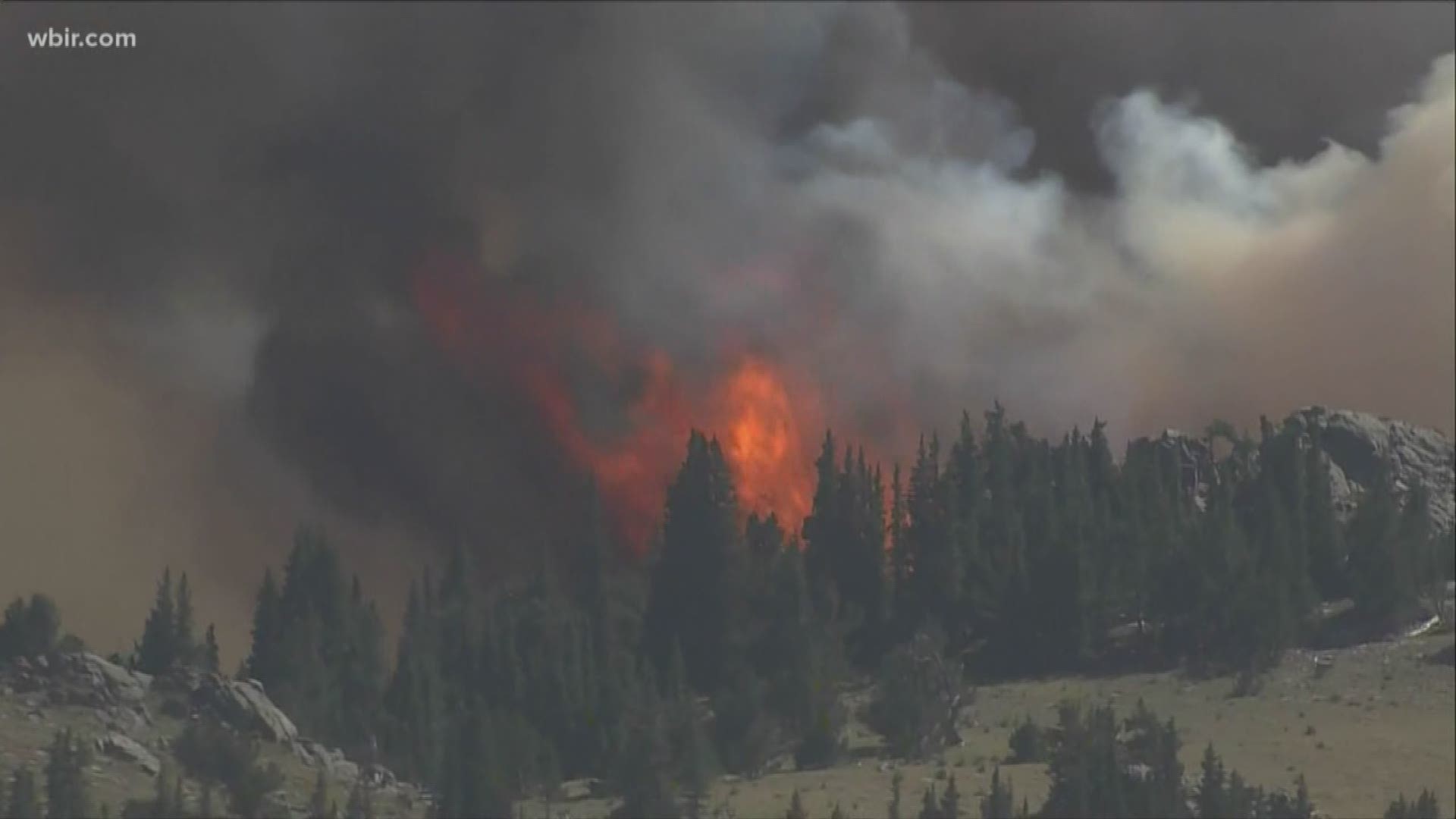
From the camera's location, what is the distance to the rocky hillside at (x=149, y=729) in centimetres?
13975

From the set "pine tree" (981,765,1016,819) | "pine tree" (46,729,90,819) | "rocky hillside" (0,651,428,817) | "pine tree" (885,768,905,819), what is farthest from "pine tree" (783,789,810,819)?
"pine tree" (46,729,90,819)

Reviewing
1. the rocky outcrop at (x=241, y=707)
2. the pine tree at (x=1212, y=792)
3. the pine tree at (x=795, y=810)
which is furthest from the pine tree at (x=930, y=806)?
the rocky outcrop at (x=241, y=707)

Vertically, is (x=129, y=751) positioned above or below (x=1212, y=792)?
below

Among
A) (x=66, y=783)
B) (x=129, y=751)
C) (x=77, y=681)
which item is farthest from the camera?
(x=77, y=681)

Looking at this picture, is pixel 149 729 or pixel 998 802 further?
pixel 998 802

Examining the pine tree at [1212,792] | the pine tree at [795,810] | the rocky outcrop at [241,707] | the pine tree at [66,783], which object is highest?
the rocky outcrop at [241,707]

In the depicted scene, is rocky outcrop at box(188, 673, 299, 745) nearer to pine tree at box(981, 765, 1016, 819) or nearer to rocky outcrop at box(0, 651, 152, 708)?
rocky outcrop at box(0, 651, 152, 708)

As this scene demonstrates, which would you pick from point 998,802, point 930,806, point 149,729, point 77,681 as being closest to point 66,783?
point 149,729

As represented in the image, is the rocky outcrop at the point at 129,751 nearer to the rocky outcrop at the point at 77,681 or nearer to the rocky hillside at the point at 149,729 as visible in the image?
the rocky hillside at the point at 149,729

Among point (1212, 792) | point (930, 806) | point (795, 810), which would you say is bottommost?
point (795, 810)

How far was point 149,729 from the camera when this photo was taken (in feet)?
514

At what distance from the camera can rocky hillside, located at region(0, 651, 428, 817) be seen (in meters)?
140

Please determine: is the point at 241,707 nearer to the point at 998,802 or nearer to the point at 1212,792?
the point at 998,802

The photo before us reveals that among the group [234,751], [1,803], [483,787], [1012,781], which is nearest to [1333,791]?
[1012,781]
